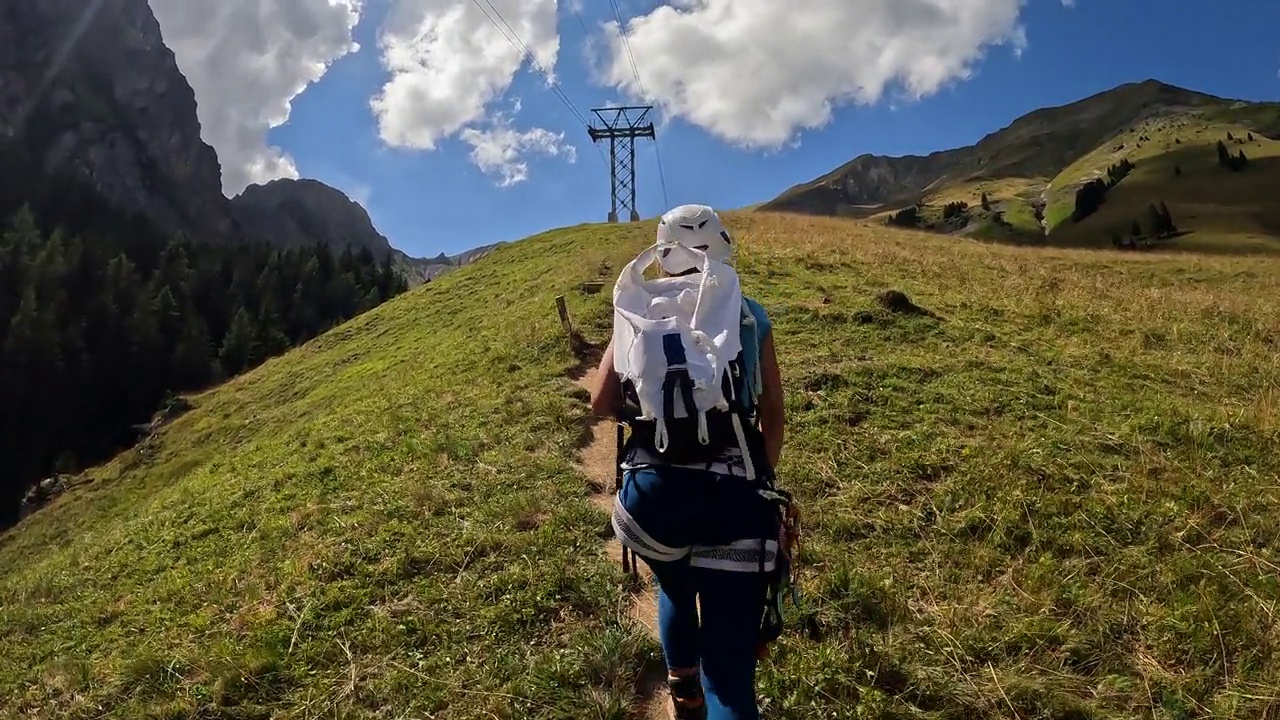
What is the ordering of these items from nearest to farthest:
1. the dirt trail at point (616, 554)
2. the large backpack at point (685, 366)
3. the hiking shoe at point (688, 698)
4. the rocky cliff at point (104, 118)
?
the large backpack at point (685, 366), the hiking shoe at point (688, 698), the dirt trail at point (616, 554), the rocky cliff at point (104, 118)

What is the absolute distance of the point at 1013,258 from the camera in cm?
2388

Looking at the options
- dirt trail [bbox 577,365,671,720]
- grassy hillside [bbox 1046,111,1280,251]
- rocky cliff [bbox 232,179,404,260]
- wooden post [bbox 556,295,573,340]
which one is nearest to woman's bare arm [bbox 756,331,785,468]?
dirt trail [bbox 577,365,671,720]

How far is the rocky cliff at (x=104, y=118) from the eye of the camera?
109938mm

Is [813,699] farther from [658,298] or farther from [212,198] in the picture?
[212,198]

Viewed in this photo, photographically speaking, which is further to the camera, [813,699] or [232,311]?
[232,311]

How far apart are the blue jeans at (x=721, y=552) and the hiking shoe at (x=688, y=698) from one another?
1.34ft

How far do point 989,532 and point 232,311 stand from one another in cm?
7906

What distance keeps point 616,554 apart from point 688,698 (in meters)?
2.69

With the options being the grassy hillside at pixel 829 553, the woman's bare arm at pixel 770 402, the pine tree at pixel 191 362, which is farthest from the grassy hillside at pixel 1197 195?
the pine tree at pixel 191 362

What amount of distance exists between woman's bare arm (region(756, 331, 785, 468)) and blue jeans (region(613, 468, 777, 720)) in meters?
0.35

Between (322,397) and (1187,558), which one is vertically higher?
(322,397)

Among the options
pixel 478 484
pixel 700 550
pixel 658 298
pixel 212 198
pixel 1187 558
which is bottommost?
pixel 1187 558

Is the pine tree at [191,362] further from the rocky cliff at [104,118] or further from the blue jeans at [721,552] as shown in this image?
the blue jeans at [721,552]

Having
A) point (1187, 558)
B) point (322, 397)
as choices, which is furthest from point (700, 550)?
point (322, 397)
